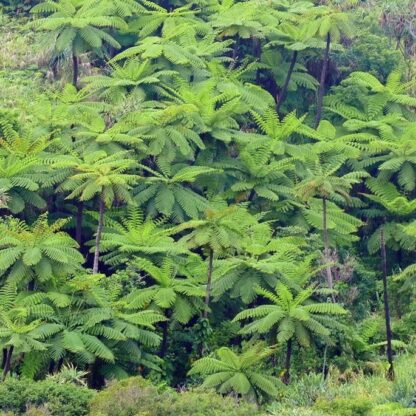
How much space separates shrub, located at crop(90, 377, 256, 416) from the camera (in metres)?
20.0

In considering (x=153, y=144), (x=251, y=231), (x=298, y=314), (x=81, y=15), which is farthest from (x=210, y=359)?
(x=81, y=15)

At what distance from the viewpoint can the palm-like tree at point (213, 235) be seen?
81.3 ft

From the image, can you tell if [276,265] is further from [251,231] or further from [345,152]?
[345,152]

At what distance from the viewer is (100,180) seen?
25.3 metres

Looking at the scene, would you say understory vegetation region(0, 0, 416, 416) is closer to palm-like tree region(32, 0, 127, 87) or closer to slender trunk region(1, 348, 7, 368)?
palm-like tree region(32, 0, 127, 87)

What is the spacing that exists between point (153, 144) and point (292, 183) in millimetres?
3532

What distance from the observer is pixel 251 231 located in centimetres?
2692

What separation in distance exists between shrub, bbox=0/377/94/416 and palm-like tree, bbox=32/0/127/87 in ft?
37.6

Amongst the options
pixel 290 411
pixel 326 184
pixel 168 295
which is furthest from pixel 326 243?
pixel 290 411

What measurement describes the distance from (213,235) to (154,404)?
5.35 meters

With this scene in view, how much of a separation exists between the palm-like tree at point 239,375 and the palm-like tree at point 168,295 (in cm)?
180

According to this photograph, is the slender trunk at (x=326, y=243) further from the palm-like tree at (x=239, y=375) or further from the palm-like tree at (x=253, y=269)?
the palm-like tree at (x=239, y=375)

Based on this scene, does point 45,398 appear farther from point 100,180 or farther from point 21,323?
point 100,180

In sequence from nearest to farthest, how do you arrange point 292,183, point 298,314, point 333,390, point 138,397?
1. point 138,397
2. point 333,390
3. point 298,314
4. point 292,183
